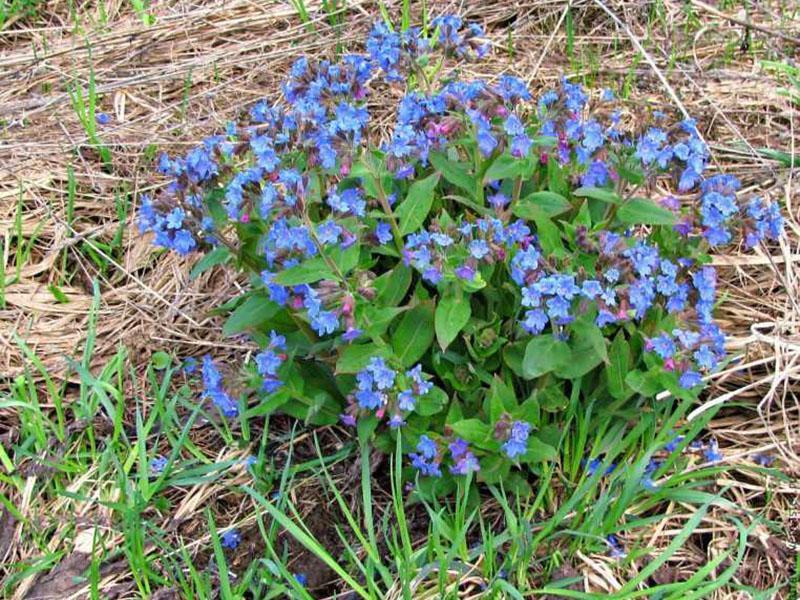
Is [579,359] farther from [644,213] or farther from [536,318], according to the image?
[644,213]

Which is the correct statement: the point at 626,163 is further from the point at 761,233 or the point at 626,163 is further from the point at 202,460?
the point at 202,460

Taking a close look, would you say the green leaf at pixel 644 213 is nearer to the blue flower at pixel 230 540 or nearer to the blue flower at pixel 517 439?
the blue flower at pixel 517 439

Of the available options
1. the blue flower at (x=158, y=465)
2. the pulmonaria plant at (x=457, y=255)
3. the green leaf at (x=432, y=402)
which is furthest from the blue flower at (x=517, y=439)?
the blue flower at (x=158, y=465)

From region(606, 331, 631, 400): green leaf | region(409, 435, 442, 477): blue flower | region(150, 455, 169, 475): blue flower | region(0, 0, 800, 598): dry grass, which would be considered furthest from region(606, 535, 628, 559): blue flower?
region(150, 455, 169, 475): blue flower

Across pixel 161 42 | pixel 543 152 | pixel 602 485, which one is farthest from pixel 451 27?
pixel 161 42

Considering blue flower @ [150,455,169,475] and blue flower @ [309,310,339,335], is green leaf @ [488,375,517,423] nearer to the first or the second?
blue flower @ [309,310,339,335]

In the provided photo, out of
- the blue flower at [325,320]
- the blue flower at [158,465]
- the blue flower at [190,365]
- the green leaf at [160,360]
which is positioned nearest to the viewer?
the blue flower at [325,320]
